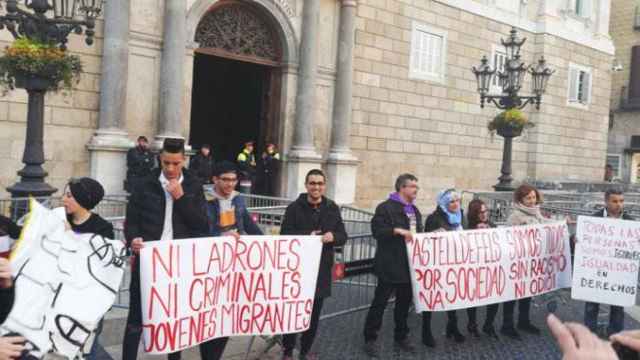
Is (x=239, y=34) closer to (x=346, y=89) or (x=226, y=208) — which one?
(x=346, y=89)

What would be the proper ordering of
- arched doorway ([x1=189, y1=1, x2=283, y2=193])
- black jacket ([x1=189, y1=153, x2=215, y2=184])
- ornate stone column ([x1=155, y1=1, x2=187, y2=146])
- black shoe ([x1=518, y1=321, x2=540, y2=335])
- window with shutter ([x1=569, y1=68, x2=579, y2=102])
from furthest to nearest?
window with shutter ([x1=569, y1=68, x2=579, y2=102])
arched doorway ([x1=189, y1=1, x2=283, y2=193])
black jacket ([x1=189, y1=153, x2=215, y2=184])
ornate stone column ([x1=155, y1=1, x2=187, y2=146])
black shoe ([x1=518, y1=321, x2=540, y2=335])

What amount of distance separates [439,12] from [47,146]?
13109 mm

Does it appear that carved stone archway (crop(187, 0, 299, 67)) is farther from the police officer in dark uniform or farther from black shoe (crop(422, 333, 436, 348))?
black shoe (crop(422, 333, 436, 348))

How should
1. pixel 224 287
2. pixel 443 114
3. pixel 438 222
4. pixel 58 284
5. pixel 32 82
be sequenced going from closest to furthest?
pixel 58 284, pixel 224 287, pixel 438 222, pixel 32 82, pixel 443 114

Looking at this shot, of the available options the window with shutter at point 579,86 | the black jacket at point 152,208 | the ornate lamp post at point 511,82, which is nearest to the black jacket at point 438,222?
the black jacket at point 152,208

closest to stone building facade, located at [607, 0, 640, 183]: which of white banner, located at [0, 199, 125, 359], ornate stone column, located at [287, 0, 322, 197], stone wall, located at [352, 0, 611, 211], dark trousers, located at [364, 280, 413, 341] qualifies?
stone wall, located at [352, 0, 611, 211]

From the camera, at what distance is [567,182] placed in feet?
82.1

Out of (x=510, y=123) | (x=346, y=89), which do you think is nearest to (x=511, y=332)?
(x=510, y=123)

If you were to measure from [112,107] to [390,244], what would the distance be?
28.4ft

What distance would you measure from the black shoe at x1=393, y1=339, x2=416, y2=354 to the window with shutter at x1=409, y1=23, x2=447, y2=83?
14271 mm

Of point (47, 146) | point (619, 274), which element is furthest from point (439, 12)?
point (619, 274)

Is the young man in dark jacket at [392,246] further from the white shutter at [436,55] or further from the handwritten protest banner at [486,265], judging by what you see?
the white shutter at [436,55]

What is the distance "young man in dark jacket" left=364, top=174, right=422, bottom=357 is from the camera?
6227mm

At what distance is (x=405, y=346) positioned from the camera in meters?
6.40
